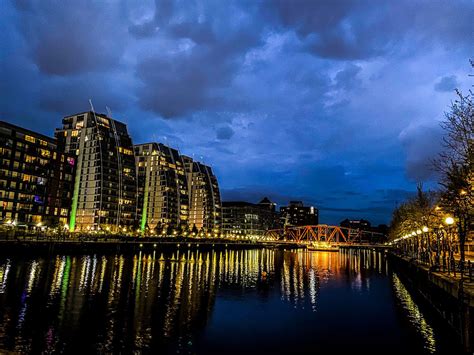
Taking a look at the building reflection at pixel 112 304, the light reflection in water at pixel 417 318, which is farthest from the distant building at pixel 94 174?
the light reflection in water at pixel 417 318

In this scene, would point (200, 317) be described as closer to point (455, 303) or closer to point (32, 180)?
point (455, 303)

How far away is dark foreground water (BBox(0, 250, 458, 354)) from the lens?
28531 millimetres

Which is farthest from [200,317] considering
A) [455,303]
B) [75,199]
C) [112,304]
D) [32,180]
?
[75,199]

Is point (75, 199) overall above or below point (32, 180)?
below

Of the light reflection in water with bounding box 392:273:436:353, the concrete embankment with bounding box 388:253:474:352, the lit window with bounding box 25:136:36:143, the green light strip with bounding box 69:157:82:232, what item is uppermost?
the lit window with bounding box 25:136:36:143

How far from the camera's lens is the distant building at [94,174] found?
599ft

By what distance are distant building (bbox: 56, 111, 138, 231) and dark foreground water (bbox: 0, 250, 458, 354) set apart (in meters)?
124

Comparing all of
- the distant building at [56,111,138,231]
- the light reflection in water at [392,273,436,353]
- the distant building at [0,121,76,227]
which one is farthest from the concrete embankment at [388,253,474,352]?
the distant building at [56,111,138,231]

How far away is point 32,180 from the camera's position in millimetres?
150875

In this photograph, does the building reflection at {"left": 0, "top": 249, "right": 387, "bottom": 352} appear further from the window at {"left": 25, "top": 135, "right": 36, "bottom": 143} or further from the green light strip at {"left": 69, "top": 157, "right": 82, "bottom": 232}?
the green light strip at {"left": 69, "top": 157, "right": 82, "bottom": 232}

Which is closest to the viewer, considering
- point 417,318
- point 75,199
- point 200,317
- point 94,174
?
point 200,317

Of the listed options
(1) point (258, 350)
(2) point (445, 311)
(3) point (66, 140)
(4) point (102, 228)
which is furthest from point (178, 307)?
(3) point (66, 140)

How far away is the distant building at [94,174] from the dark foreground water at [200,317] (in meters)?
124

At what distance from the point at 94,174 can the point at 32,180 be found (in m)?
36.4
